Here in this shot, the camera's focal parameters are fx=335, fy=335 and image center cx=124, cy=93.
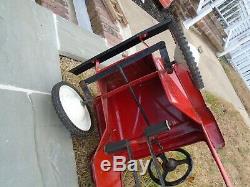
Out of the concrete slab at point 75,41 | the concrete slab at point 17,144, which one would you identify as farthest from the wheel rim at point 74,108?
the concrete slab at point 75,41

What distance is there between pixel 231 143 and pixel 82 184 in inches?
125

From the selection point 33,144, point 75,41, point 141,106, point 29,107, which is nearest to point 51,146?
point 33,144

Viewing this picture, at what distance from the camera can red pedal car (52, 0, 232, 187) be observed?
2500mm

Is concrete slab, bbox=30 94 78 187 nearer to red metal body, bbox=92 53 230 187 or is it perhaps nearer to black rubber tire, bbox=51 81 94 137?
black rubber tire, bbox=51 81 94 137

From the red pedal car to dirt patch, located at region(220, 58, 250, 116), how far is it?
5567mm

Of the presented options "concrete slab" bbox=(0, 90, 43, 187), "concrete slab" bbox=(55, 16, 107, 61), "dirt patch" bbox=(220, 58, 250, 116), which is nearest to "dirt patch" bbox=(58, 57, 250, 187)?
"concrete slab" bbox=(55, 16, 107, 61)

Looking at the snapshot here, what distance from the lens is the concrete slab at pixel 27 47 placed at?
2.39m

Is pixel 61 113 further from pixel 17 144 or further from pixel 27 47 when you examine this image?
pixel 27 47

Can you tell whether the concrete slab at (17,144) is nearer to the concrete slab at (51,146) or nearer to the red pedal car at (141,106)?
the concrete slab at (51,146)

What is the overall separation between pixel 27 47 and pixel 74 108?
0.61m

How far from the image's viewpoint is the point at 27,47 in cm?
263

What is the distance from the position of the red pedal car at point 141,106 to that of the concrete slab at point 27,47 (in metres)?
0.20

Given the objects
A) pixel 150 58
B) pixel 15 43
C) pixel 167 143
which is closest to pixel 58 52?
pixel 15 43

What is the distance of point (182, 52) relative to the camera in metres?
2.43
